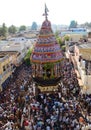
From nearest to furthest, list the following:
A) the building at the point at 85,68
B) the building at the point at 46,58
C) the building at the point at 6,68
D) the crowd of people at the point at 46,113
Answer: the crowd of people at the point at 46,113, the building at the point at 46,58, the building at the point at 85,68, the building at the point at 6,68

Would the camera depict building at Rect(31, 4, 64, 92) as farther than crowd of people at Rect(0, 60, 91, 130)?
Yes

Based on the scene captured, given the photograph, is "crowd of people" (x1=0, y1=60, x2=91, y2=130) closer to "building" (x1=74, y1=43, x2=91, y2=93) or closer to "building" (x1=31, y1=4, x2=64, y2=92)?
"building" (x1=31, y1=4, x2=64, y2=92)

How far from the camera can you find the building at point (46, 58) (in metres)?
16.8

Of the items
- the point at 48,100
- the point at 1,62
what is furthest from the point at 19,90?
the point at 48,100

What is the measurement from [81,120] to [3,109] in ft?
14.8

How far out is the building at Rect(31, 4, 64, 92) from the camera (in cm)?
1680

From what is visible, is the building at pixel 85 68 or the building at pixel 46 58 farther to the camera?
the building at pixel 85 68

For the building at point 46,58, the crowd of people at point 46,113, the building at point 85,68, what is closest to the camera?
the crowd of people at point 46,113

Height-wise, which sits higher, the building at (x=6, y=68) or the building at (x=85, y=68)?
the building at (x=85, y=68)

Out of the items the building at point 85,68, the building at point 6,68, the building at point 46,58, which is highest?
the building at point 46,58

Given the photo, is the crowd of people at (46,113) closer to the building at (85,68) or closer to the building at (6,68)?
the building at (85,68)

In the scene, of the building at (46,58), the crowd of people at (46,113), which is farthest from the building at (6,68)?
the building at (46,58)

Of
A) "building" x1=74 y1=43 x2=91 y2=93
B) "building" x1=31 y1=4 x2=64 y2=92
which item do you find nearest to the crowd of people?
"building" x1=31 y1=4 x2=64 y2=92

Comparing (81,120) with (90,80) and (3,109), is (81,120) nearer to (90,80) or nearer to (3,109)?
(3,109)
